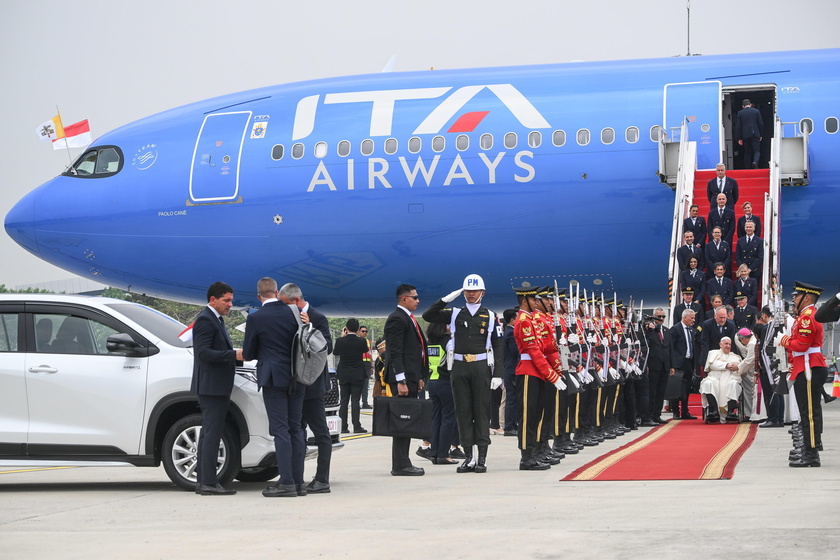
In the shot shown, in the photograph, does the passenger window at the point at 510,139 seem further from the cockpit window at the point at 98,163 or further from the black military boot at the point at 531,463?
the black military boot at the point at 531,463

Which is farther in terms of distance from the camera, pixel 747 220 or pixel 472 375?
pixel 747 220

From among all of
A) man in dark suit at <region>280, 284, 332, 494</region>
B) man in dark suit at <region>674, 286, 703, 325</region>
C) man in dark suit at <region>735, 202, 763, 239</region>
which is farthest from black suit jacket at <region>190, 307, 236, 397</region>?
man in dark suit at <region>735, 202, 763, 239</region>

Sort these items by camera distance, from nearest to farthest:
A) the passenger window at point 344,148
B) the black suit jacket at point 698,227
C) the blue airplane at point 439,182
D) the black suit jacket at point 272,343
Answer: the black suit jacket at point 272,343 → the black suit jacket at point 698,227 → the blue airplane at point 439,182 → the passenger window at point 344,148

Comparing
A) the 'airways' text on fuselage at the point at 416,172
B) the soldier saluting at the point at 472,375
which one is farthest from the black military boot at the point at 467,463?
the 'airways' text on fuselage at the point at 416,172

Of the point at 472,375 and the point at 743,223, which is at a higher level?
the point at 743,223

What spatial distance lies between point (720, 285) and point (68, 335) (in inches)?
385

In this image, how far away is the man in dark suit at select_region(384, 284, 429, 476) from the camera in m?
10.7

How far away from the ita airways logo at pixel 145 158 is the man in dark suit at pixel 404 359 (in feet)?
32.4

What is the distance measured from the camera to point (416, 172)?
18547mm

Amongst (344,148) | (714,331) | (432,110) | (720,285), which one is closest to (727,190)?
(720,285)

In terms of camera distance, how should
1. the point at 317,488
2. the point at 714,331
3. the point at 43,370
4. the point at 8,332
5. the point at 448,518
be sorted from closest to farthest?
the point at 448,518, the point at 317,488, the point at 43,370, the point at 8,332, the point at 714,331

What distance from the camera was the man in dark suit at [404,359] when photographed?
1070cm

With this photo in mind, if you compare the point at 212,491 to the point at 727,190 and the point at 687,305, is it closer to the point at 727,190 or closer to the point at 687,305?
the point at 687,305

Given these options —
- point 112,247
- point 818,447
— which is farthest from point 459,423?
point 112,247
